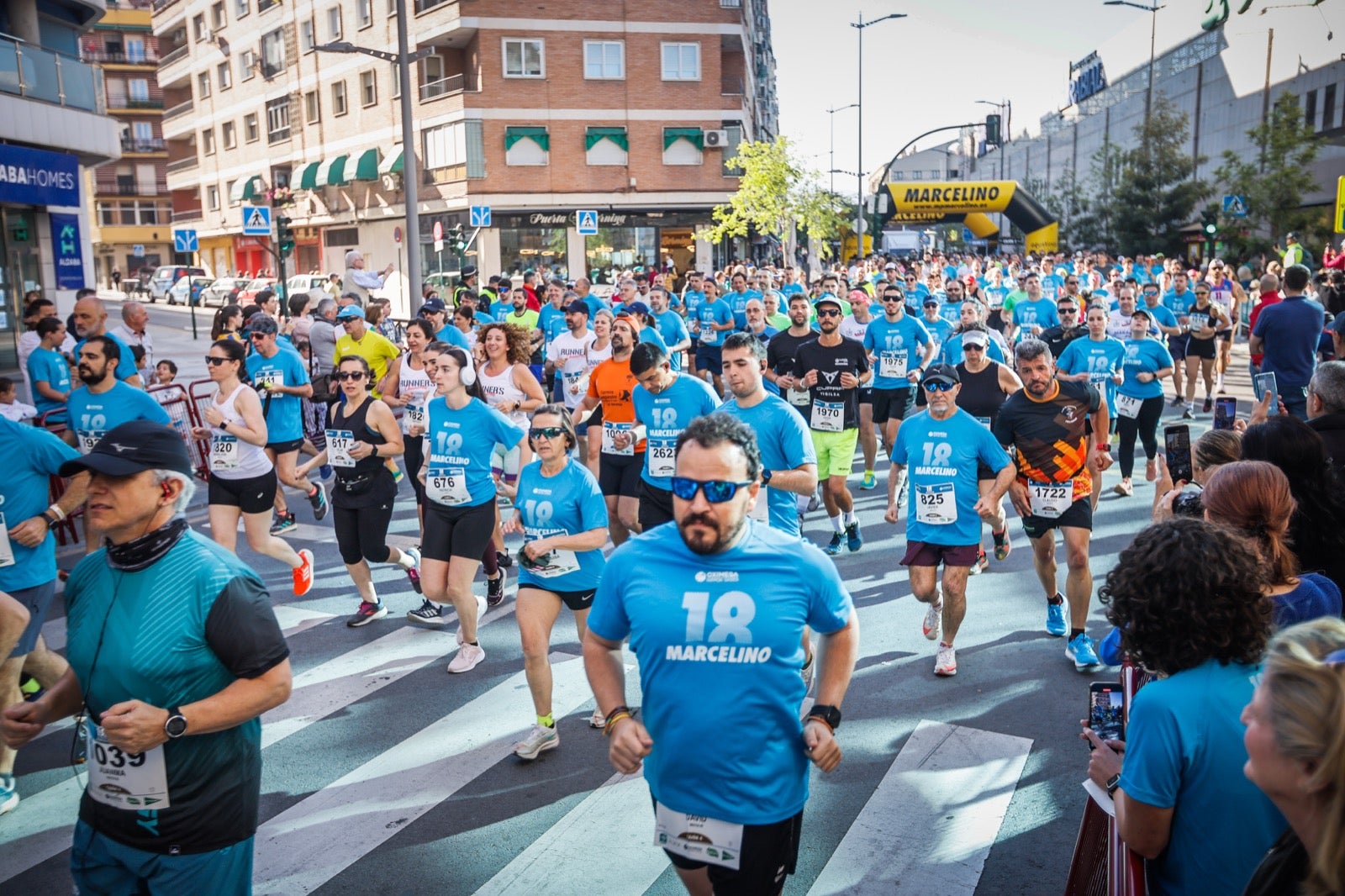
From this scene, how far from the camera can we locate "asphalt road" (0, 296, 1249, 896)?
15.0 ft

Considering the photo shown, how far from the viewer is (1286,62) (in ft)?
146

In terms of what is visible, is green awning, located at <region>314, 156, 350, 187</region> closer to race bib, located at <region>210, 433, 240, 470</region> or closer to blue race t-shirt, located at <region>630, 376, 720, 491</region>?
race bib, located at <region>210, 433, 240, 470</region>

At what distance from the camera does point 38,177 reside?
748 inches

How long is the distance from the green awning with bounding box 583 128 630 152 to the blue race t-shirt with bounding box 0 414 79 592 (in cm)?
3737

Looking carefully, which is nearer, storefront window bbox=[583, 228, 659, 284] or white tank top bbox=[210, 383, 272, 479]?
white tank top bbox=[210, 383, 272, 479]

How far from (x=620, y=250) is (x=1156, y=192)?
20.4 metres

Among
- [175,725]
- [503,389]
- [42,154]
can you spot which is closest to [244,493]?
[503,389]

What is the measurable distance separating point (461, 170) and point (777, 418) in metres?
36.2

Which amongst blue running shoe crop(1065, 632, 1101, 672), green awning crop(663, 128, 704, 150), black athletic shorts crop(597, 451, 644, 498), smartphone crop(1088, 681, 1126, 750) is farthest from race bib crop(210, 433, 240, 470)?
green awning crop(663, 128, 704, 150)

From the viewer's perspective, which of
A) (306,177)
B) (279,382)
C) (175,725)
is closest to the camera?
(175,725)

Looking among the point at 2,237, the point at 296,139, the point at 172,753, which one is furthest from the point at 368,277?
Result: the point at 296,139

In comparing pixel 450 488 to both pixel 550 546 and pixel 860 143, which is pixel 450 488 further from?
pixel 860 143

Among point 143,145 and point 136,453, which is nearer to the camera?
point 136,453

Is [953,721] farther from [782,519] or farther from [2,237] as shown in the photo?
[2,237]
